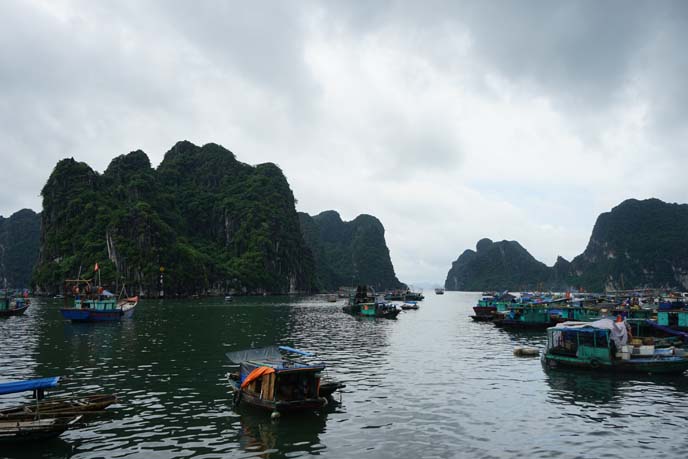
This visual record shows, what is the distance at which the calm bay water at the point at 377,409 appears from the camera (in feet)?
50.1

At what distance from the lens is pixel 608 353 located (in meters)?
27.5

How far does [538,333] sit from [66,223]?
6188 inches

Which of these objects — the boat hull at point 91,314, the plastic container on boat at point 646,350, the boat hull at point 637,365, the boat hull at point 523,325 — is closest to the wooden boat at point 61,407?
the boat hull at point 637,365

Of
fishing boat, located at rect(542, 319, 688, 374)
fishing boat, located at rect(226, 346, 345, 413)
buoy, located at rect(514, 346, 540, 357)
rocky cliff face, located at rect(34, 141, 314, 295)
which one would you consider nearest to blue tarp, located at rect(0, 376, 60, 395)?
fishing boat, located at rect(226, 346, 345, 413)

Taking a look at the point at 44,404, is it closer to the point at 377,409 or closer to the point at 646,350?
the point at 377,409

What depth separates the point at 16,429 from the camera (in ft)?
47.0

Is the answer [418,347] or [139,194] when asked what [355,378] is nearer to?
[418,347]

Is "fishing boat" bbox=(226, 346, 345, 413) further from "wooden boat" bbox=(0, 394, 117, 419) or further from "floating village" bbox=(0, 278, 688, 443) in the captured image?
"wooden boat" bbox=(0, 394, 117, 419)

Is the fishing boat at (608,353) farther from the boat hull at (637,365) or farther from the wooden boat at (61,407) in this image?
the wooden boat at (61,407)

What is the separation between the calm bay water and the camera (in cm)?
1527

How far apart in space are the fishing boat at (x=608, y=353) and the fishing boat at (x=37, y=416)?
26.1 m

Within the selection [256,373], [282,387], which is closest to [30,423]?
[256,373]

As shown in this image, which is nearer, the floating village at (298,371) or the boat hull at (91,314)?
the floating village at (298,371)

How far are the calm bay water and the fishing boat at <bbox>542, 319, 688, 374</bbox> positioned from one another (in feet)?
3.14
